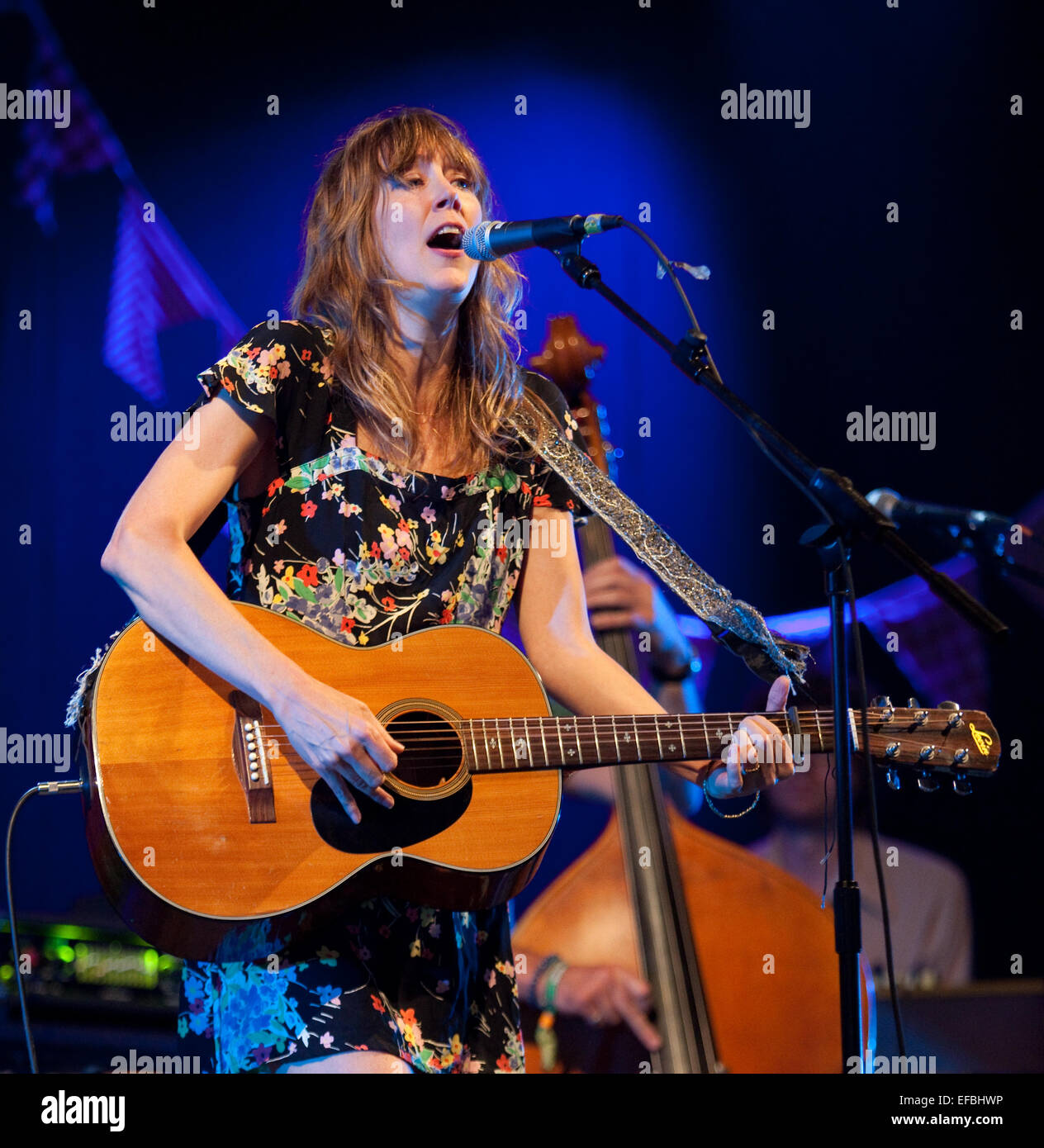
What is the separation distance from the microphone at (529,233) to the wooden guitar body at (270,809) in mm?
711

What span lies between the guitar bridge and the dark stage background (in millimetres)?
1792

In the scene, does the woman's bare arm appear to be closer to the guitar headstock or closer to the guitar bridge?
the guitar bridge

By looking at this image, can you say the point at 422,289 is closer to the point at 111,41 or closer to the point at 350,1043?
the point at 350,1043

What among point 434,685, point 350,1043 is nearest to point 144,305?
point 434,685

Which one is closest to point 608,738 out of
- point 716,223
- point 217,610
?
point 217,610

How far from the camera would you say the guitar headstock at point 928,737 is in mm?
2240

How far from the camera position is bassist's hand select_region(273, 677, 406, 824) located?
1.92 m

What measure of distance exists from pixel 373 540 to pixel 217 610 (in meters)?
0.34

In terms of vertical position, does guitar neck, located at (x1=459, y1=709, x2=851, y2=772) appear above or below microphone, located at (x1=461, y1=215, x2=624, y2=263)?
below

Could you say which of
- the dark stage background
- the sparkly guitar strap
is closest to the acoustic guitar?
the sparkly guitar strap

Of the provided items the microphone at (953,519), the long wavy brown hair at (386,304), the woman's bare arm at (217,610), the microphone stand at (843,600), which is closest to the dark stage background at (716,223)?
the microphone at (953,519)

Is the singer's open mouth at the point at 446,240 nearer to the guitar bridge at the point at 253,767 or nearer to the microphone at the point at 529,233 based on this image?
the microphone at the point at 529,233

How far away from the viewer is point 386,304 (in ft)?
7.97

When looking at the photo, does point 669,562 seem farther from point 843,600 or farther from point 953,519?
point 953,519
